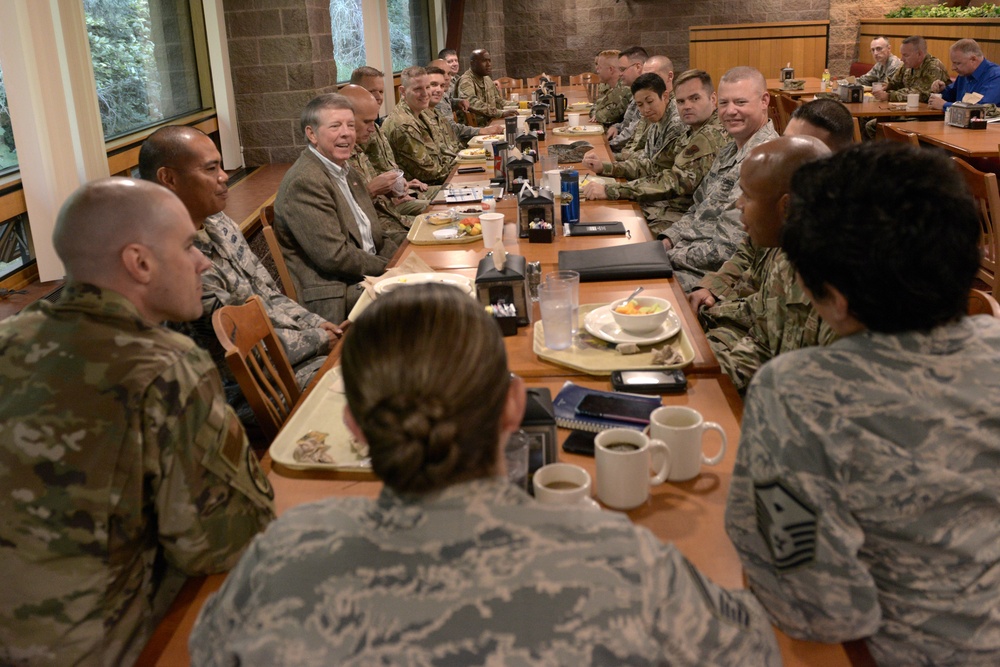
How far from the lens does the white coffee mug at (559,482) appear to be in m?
1.29

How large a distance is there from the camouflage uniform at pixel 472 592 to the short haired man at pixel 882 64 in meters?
9.21

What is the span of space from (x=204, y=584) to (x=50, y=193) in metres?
2.63

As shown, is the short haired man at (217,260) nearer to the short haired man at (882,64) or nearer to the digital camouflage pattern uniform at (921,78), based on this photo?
the digital camouflage pattern uniform at (921,78)

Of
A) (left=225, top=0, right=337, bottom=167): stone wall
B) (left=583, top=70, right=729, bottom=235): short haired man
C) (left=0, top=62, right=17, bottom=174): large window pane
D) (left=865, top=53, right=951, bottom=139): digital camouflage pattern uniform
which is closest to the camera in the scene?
(left=0, top=62, right=17, bottom=174): large window pane

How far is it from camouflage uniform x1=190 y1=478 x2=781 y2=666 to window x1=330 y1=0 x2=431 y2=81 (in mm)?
6830

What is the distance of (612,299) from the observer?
2.41 meters

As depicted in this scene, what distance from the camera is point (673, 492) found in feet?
4.71

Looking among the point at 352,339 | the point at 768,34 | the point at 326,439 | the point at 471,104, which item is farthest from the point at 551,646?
the point at 768,34

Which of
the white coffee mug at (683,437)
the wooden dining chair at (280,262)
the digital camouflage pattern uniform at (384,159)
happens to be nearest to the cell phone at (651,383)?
the white coffee mug at (683,437)

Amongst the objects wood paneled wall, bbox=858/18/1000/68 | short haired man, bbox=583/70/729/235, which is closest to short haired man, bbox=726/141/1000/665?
short haired man, bbox=583/70/729/235

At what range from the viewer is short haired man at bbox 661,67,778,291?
10.7 feet

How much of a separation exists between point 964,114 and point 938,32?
519cm

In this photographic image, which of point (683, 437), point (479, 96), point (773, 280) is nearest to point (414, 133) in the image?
point (479, 96)

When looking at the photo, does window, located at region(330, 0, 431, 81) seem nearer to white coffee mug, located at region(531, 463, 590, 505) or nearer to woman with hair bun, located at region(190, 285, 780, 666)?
white coffee mug, located at region(531, 463, 590, 505)
